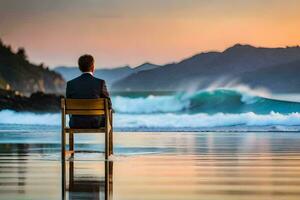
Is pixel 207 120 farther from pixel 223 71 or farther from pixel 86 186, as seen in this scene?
pixel 86 186

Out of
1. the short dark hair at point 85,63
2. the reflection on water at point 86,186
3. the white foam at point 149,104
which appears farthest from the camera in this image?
the white foam at point 149,104

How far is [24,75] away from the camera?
18109 millimetres

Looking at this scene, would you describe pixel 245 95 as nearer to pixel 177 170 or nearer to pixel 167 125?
pixel 167 125

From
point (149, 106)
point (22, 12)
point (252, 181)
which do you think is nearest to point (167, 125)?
point (149, 106)

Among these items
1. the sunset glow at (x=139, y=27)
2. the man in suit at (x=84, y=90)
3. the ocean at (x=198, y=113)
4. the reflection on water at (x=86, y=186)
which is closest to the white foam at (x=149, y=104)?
the ocean at (x=198, y=113)

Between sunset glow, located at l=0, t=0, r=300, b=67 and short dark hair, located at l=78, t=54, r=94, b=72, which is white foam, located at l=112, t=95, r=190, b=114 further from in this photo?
short dark hair, located at l=78, t=54, r=94, b=72

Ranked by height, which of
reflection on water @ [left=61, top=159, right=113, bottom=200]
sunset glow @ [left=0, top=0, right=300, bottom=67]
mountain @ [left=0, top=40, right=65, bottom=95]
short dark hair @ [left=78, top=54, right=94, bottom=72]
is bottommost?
reflection on water @ [left=61, top=159, right=113, bottom=200]

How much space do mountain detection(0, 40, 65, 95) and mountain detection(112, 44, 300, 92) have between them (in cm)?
116

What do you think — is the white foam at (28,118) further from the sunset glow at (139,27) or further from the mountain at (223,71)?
the mountain at (223,71)

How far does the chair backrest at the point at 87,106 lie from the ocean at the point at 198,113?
9505 mm

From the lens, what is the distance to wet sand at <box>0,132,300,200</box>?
4383 millimetres

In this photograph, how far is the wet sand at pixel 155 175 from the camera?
4.38 metres

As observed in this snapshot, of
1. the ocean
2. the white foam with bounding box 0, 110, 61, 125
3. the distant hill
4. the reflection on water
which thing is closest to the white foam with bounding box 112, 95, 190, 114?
the ocean

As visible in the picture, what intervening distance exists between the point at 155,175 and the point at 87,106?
1.20 m
